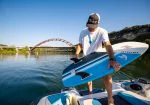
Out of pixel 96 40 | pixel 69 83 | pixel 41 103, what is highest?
pixel 96 40

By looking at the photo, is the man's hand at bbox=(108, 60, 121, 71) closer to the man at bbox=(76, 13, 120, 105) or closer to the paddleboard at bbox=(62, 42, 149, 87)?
the man at bbox=(76, 13, 120, 105)

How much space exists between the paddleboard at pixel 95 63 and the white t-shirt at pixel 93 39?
0.23 meters

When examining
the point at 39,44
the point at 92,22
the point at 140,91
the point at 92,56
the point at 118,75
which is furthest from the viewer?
the point at 39,44

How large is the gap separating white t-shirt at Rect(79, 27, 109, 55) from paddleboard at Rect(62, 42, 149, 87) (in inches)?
9.1

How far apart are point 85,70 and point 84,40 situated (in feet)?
3.54

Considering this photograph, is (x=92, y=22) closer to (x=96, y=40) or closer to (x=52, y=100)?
(x=96, y=40)

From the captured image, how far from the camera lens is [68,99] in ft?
23.2

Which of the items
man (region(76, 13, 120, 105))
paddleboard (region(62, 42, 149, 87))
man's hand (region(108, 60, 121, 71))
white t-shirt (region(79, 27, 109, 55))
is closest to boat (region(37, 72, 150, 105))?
paddleboard (region(62, 42, 149, 87))

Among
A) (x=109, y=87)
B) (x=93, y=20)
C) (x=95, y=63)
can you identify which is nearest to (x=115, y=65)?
(x=109, y=87)

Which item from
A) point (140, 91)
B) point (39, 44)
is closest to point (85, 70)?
point (140, 91)

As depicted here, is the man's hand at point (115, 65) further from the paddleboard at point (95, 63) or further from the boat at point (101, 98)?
the boat at point (101, 98)

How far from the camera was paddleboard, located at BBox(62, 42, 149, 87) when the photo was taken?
6762mm

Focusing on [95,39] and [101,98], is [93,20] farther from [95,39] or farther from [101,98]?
[101,98]

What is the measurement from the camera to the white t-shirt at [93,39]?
21.2 feet
